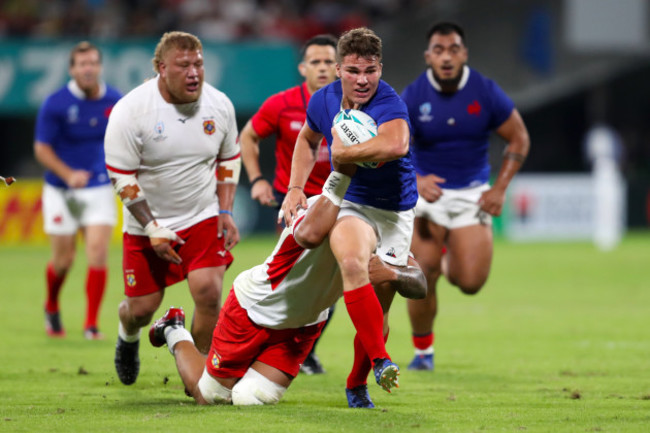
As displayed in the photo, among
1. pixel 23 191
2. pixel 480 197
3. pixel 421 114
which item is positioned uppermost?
pixel 421 114

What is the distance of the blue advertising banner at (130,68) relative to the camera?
19.4 m

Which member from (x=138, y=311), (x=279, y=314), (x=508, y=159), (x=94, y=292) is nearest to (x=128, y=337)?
(x=138, y=311)

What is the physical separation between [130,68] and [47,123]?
1010 centimetres

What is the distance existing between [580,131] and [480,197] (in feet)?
65.1

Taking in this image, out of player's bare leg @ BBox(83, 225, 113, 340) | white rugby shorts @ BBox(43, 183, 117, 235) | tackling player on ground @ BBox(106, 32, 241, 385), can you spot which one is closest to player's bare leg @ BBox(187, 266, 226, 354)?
tackling player on ground @ BBox(106, 32, 241, 385)

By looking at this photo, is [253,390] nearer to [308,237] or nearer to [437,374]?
[308,237]

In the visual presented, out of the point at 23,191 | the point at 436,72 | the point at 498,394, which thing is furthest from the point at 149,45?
the point at 498,394

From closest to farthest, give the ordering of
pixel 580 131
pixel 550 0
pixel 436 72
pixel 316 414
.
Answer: pixel 316 414 → pixel 436 72 → pixel 550 0 → pixel 580 131

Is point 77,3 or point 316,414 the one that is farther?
point 77,3

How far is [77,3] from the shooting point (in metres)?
20.3

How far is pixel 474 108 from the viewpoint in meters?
8.17

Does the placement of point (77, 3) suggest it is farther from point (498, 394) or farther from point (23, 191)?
point (498, 394)

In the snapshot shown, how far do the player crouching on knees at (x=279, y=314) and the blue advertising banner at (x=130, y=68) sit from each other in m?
14.0

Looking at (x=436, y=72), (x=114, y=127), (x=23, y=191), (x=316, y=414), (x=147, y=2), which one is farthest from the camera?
(x=147, y=2)
